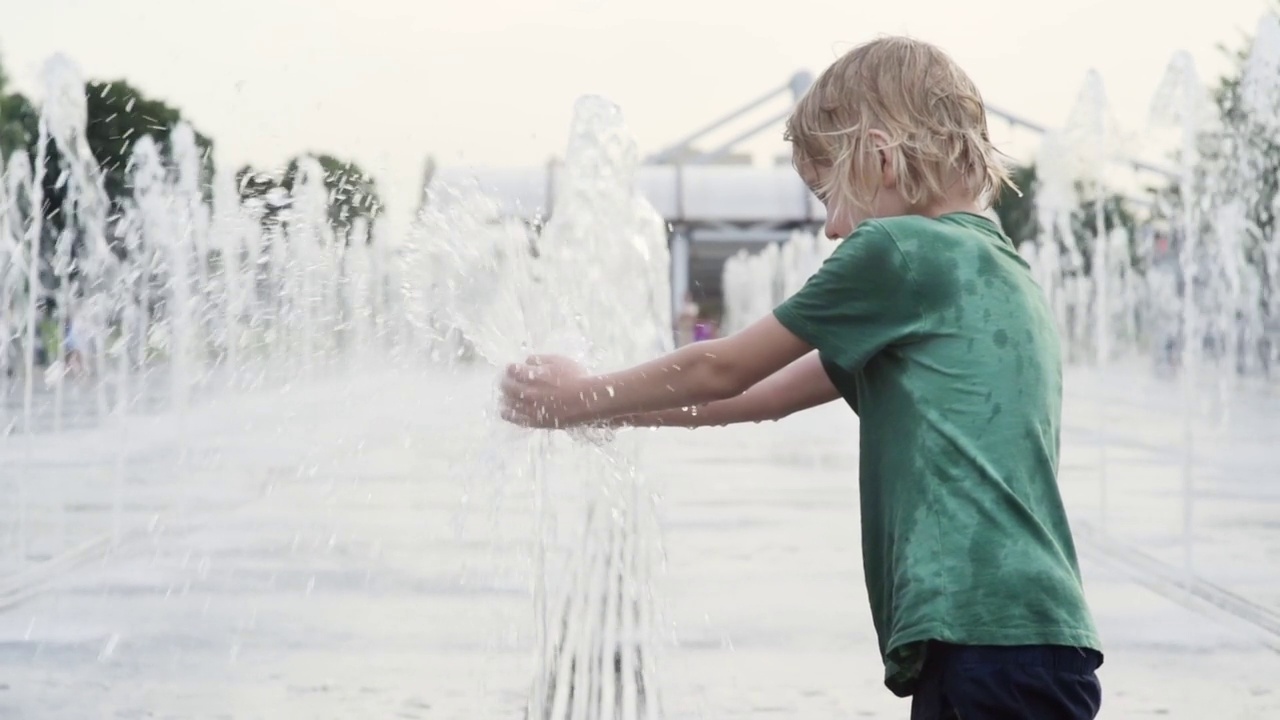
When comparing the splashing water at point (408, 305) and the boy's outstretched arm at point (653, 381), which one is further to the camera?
the splashing water at point (408, 305)

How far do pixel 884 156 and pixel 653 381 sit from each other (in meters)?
0.36

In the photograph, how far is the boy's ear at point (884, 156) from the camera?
1880mm

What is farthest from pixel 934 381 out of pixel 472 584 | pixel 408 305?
pixel 472 584

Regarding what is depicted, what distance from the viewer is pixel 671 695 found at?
14.0 feet

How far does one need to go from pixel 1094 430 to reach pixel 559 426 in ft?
44.1

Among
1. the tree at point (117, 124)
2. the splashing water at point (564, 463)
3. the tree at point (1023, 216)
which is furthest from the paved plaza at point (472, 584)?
the tree at point (1023, 216)

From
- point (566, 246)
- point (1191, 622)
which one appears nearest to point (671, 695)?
point (1191, 622)

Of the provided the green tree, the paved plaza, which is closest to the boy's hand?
the paved plaza

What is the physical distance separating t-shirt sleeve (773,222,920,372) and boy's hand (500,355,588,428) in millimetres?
294

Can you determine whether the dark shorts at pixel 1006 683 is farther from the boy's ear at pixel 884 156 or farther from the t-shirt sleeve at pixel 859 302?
the boy's ear at pixel 884 156

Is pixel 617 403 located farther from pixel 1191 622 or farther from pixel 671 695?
pixel 1191 622

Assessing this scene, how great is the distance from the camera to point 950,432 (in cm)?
180

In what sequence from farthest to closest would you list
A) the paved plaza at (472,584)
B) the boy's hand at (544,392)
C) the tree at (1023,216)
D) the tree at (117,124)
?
1. the tree at (1023,216)
2. the tree at (117,124)
3. the paved plaza at (472,584)
4. the boy's hand at (544,392)

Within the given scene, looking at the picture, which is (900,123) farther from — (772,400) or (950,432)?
(772,400)
